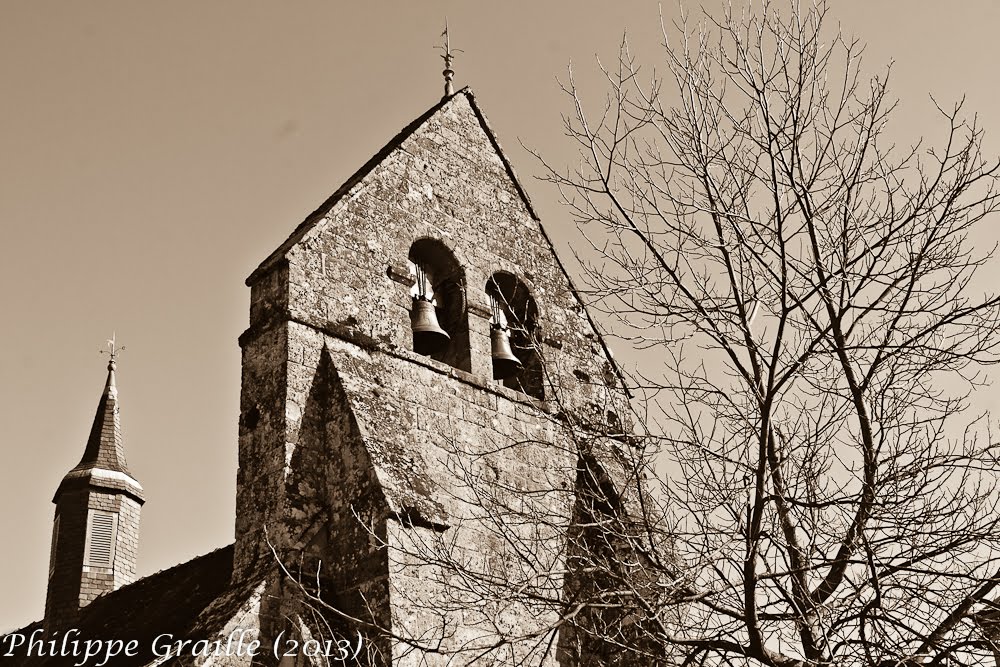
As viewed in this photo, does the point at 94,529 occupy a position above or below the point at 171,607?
above

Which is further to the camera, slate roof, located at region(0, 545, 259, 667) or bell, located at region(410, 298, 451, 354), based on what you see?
Answer: bell, located at region(410, 298, 451, 354)

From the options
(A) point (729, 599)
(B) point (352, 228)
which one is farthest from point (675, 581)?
(B) point (352, 228)

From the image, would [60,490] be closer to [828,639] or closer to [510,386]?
[510,386]

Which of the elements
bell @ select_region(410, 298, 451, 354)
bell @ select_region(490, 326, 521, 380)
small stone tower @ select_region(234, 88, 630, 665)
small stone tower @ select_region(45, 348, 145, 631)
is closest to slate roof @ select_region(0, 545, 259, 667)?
small stone tower @ select_region(234, 88, 630, 665)

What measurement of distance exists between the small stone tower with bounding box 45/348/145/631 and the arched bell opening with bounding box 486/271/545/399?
10.6 meters

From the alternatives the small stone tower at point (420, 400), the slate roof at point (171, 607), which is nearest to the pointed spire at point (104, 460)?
the slate roof at point (171, 607)

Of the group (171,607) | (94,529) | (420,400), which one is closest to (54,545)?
(94,529)

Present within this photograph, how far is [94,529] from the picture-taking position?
18.5 meters

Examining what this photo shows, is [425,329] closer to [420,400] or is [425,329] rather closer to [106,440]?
[420,400]

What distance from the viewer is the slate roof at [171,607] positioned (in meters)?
6.54

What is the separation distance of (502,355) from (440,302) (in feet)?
2.16

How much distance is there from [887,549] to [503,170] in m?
5.82

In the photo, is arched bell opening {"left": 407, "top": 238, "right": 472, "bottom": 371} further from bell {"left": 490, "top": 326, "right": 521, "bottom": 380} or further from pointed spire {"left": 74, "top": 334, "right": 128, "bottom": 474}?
pointed spire {"left": 74, "top": 334, "right": 128, "bottom": 474}

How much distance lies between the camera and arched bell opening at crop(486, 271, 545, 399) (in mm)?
8984
